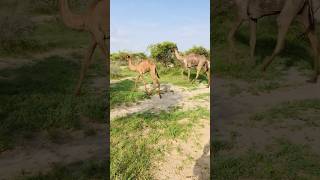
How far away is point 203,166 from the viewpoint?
4.42 m

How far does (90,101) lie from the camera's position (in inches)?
172

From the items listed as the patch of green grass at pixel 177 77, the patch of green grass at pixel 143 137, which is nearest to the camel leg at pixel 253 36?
the patch of green grass at pixel 177 77

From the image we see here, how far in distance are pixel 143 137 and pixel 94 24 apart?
1.27 meters

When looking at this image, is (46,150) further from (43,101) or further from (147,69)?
(147,69)

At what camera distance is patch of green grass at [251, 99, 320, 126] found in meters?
4.38

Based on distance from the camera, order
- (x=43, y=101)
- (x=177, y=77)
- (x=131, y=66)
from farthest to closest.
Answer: (x=177, y=77) < (x=131, y=66) < (x=43, y=101)

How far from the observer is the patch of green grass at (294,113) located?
14.4ft

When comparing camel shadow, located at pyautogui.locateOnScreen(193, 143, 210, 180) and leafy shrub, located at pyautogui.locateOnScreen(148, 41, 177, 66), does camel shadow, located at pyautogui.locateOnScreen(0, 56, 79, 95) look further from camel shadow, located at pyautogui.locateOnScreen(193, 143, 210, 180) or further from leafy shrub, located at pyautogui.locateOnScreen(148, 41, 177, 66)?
camel shadow, located at pyautogui.locateOnScreen(193, 143, 210, 180)

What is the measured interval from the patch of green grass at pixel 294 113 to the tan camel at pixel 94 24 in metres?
1.72

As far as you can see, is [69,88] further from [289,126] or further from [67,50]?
[289,126]

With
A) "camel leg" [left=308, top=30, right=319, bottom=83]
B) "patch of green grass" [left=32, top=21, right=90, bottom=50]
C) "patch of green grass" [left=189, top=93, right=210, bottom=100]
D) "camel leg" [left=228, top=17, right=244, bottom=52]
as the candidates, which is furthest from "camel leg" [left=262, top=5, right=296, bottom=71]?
"patch of green grass" [left=32, top=21, right=90, bottom=50]

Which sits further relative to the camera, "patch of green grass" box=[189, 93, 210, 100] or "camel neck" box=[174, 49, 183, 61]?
"camel neck" box=[174, 49, 183, 61]

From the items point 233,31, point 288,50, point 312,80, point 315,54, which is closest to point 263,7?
point 233,31

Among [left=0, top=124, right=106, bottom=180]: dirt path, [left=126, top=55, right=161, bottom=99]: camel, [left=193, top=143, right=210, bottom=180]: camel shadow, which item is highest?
[left=126, top=55, right=161, bottom=99]: camel
